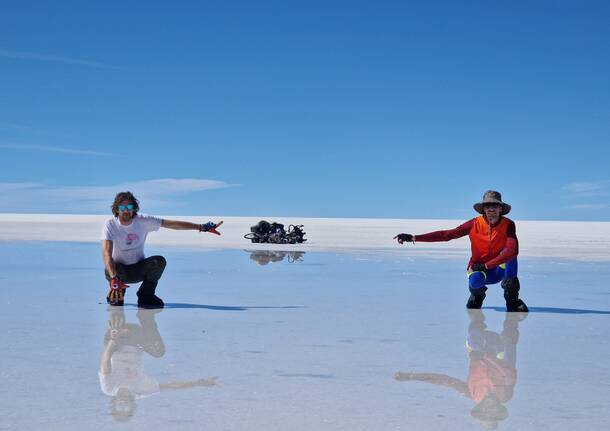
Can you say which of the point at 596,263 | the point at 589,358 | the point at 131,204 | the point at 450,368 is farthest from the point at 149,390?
the point at 596,263

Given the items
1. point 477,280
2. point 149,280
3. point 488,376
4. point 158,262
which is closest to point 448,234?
point 477,280

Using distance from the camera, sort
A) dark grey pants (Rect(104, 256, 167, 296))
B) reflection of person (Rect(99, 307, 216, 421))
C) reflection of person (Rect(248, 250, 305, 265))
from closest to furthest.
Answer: reflection of person (Rect(99, 307, 216, 421)), dark grey pants (Rect(104, 256, 167, 296)), reflection of person (Rect(248, 250, 305, 265))

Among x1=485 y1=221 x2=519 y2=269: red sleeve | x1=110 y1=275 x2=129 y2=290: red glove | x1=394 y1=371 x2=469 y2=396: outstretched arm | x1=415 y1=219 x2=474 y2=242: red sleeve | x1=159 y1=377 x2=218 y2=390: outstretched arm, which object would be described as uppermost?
x1=415 y1=219 x2=474 y2=242: red sleeve

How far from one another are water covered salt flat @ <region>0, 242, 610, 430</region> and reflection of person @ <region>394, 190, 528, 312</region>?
0.67 feet

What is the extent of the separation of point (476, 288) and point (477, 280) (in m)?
0.08

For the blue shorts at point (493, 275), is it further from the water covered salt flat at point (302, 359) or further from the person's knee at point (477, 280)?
the water covered salt flat at point (302, 359)

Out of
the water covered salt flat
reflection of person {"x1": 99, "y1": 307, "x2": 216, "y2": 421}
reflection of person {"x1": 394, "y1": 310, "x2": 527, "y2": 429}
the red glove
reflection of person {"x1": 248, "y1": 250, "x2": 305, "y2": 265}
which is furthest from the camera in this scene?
reflection of person {"x1": 248, "y1": 250, "x2": 305, "y2": 265}

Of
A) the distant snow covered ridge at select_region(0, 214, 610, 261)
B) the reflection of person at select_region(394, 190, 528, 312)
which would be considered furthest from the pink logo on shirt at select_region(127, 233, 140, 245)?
the distant snow covered ridge at select_region(0, 214, 610, 261)

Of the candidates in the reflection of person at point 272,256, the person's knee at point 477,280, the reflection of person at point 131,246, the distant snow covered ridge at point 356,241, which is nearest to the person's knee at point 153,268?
the reflection of person at point 131,246

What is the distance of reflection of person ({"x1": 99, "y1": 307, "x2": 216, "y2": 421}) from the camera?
11.7 ft

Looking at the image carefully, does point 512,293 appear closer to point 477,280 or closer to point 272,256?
point 477,280

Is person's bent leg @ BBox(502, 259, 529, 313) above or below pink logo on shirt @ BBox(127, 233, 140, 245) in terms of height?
below

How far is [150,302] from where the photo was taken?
7371mm

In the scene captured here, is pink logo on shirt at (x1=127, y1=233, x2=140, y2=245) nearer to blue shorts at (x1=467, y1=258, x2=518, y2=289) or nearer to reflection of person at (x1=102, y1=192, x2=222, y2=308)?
reflection of person at (x1=102, y1=192, x2=222, y2=308)
